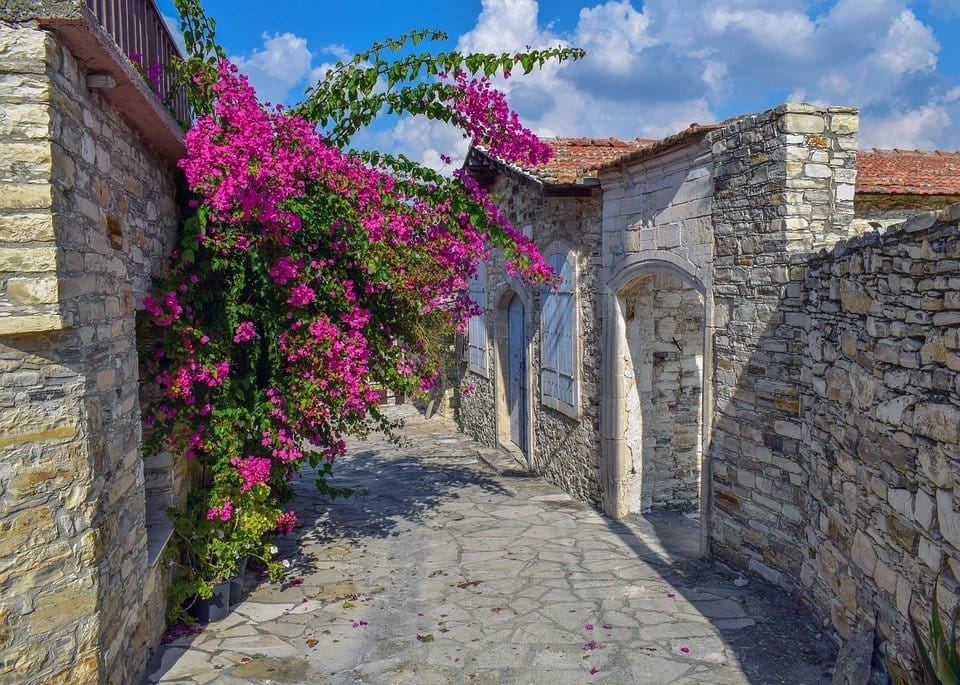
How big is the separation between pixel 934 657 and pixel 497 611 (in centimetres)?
280

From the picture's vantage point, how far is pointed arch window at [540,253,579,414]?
26.7ft

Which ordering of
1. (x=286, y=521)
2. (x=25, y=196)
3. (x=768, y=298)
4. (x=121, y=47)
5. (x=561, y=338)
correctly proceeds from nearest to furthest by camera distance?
1. (x=25, y=196)
2. (x=121, y=47)
3. (x=768, y=298)
4. (x=286, y=521)
5. (x=561, y=338)

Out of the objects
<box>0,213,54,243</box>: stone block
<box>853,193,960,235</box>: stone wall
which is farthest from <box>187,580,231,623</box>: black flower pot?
<box>853,193,960,235</box>: stone wall

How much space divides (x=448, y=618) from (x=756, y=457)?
8.36ft

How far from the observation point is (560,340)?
27.8 feet

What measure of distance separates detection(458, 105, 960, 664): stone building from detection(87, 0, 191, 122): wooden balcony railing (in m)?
3.71

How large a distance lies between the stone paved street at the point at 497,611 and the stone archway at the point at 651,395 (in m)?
0.43

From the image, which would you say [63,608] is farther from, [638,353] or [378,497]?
[638,353]

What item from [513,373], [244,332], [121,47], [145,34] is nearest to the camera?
[121,47]

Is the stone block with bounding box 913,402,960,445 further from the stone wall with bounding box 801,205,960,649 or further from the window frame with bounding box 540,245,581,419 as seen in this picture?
the window frame with bounding box 540,245,581,419

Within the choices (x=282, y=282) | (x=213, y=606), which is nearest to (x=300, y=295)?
(x=282, y=282)

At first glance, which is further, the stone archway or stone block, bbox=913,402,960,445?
the stone archway

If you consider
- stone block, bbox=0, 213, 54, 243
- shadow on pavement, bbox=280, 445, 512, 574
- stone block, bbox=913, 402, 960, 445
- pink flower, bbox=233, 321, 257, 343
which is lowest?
shadow on pavement, bbox=280, 445, 512, 574

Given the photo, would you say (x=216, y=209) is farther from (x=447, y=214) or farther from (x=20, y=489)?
(x=20, y=489)
